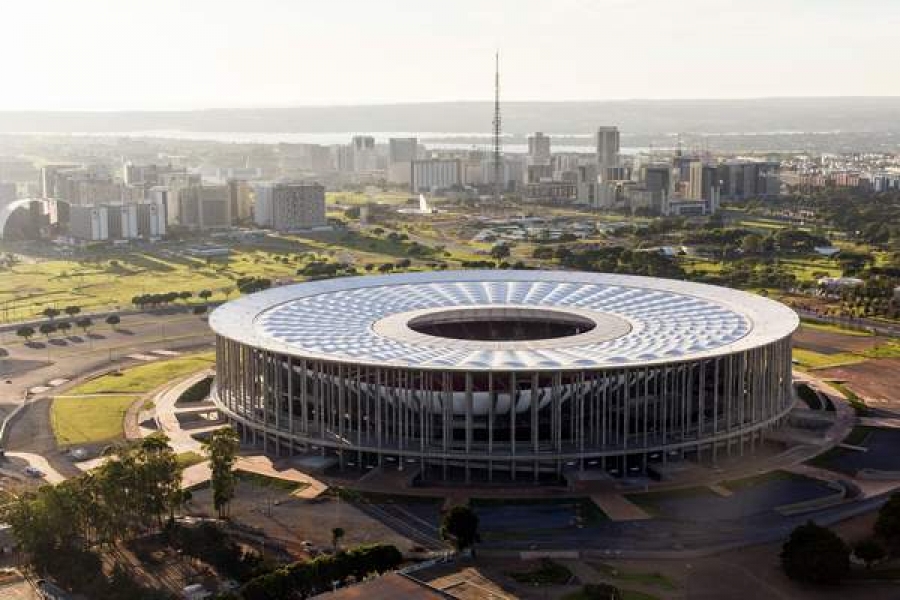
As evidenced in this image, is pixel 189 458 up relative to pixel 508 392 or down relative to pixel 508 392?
down

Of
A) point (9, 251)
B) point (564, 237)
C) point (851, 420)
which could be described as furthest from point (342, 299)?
point (9, 251)

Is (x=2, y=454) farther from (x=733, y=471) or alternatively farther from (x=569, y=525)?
(x=733, y=471)

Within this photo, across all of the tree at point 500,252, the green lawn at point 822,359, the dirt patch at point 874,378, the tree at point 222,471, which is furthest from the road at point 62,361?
the dirt patch at point 874,378

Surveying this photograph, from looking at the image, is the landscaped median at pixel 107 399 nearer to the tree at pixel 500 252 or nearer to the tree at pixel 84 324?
the tree at pixel 84 324

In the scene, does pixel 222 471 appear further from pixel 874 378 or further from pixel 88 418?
pixel 874 378

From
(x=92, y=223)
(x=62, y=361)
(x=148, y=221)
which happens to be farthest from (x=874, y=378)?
(x=148, y=221)

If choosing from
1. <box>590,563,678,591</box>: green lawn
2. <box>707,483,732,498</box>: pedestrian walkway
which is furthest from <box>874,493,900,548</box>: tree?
<box>590,563,678,591</box>: green lawn

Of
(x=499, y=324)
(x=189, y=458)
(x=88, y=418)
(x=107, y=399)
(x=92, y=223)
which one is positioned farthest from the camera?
(x=92, y=223)
